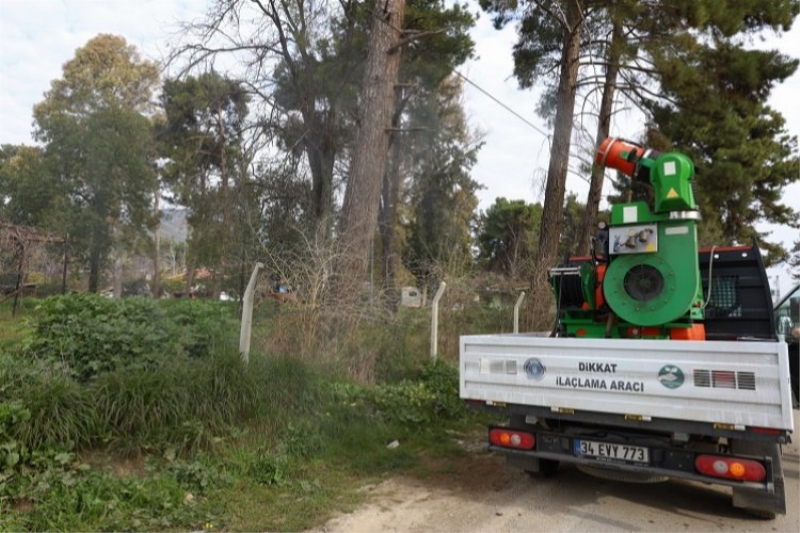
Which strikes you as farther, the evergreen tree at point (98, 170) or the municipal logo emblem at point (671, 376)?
the evergreen tree at point (98, 170)

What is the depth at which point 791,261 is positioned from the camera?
24.1m

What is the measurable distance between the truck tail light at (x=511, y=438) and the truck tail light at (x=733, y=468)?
48.8 inches

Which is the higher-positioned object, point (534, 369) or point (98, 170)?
point (98, 170)

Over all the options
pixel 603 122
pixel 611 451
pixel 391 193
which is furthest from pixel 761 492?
pixel 391 193

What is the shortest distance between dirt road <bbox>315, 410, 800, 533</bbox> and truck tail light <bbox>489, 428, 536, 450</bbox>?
46 centimetres

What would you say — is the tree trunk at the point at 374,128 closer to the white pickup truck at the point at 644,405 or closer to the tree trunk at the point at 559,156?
the tree trunk at the point at 559,156

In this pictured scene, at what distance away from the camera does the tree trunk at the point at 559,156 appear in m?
12.4

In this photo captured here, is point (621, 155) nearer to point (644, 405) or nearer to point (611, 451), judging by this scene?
point (644, 405)

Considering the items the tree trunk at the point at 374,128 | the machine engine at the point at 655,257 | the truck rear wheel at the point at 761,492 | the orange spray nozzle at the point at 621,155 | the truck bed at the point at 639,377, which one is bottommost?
the truck rear wheel at the point at 761,492

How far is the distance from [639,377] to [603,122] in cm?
1117

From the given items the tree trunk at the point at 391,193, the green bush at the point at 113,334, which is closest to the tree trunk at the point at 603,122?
the green bush at the point at 113,334

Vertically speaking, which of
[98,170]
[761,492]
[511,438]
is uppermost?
[98,170]

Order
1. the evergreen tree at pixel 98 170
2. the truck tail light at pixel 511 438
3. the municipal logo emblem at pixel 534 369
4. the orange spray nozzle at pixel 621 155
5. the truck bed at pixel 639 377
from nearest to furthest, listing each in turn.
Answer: the truck bed at pixel 639 377
the municipal logo emblem at pixel 534 369
the truck tail light at pixel 511 438
the orange spray nozzle at pixel 621 155
the evergreen tree at pixel 98 170

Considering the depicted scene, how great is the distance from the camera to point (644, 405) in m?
3.94
